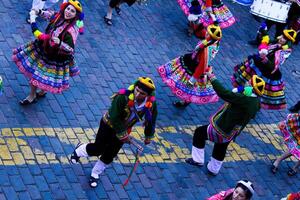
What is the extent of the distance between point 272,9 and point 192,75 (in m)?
3.25

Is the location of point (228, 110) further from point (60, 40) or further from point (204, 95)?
point (60, 40)

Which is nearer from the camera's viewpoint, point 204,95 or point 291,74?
point 204,95

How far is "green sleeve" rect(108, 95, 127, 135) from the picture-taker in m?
→ 6.30

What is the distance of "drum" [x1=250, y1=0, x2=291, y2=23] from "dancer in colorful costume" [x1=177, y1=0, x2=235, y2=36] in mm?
656

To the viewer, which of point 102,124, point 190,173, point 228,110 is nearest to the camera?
point 102,124

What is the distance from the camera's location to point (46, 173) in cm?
690

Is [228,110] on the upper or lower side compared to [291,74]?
upper

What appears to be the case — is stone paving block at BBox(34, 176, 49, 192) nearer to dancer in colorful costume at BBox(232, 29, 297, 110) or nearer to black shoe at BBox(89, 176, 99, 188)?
black shoe at BBox(89, 176, 99, 188)

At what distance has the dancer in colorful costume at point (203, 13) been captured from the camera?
9.45 m

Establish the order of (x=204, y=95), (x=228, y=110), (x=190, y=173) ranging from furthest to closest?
(x=204, y=95), (x=190, y=173), (x=228, y=110)

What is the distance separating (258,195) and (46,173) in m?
3.14

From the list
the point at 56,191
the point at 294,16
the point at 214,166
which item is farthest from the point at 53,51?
the point at 294,16

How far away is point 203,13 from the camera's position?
1034 cm

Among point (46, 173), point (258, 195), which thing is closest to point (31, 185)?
point (46, 173)
